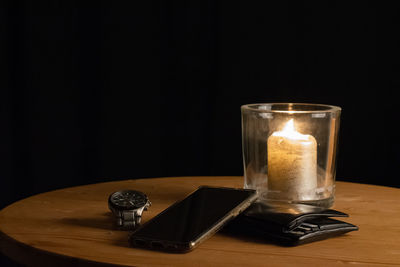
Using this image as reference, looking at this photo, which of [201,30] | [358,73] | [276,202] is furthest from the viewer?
[201,30]

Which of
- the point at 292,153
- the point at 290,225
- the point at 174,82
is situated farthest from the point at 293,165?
the point at 174,82

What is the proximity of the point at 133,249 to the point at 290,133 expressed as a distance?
13.1 inches

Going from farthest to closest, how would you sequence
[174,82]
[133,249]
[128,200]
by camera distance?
[174,82] < [128,200] < [133,249]

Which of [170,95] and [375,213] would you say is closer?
[375,213]

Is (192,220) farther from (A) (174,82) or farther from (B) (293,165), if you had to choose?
(A) (174,82)

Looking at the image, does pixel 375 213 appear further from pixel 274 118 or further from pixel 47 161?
pixel 47 161

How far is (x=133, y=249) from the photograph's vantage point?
73 cm

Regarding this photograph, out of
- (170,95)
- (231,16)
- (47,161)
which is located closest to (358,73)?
(231,16)

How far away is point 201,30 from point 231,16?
0.32 ft

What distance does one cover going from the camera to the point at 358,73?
164 cm

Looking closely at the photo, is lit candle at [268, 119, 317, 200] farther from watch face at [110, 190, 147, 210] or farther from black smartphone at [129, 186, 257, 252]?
watch face at [110, 190, 147, 210]

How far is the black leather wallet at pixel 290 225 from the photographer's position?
0.76 meters

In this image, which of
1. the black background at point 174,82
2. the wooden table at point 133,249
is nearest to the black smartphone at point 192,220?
the wooden table at point 133,249

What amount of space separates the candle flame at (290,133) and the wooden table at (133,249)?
0.47 feet
